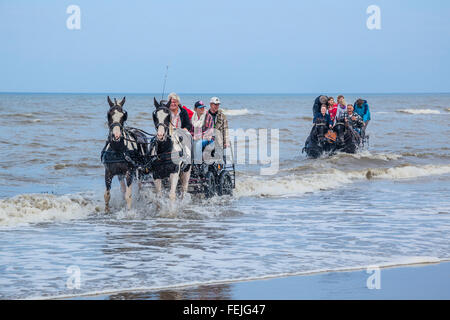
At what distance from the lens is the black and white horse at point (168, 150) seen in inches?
450

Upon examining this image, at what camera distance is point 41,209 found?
42.5 ft

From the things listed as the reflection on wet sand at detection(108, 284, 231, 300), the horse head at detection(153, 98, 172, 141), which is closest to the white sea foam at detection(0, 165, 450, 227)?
the horse head at detection(153, 98, 172, 141)

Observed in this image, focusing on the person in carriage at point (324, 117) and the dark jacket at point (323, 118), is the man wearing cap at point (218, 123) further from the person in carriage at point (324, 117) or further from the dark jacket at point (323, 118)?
the dark jacket at point (323, 118)

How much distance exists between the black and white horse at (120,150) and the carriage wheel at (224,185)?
2.54 m

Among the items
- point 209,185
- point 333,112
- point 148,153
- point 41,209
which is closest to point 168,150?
point 148,153

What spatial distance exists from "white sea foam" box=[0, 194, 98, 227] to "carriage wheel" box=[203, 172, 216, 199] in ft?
6.96

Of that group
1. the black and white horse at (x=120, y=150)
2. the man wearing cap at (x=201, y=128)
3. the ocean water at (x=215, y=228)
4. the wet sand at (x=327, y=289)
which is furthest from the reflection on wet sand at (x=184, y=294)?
the man wearing cap at (x=201, y=128)

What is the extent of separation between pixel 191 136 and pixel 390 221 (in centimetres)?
374

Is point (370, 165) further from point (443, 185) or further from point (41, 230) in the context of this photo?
point (41, 230)

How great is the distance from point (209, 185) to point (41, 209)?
3.15 m

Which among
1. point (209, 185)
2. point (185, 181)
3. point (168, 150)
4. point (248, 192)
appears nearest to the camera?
point (168, 150)

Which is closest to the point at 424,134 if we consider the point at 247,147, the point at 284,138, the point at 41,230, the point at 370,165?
the point at 284,138

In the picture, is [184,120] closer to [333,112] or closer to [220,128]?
[220,128]

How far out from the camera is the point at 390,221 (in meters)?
12.0
